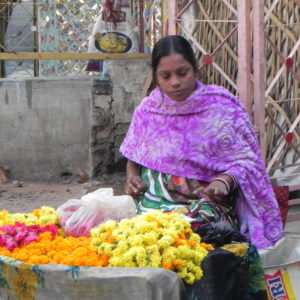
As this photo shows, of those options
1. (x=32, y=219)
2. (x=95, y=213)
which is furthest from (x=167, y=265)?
(x=32, y=219)

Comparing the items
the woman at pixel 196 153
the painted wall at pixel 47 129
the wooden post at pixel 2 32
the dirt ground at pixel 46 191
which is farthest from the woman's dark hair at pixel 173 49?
the wooden post at pixel 2 32

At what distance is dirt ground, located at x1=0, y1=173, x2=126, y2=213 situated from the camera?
6.71 m

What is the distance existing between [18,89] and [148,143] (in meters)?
3.90

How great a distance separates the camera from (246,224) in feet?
12.2

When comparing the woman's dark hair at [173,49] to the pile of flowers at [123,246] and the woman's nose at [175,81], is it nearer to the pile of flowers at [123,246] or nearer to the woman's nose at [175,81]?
the woman's nose at [175,81]

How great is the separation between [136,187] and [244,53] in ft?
3.90

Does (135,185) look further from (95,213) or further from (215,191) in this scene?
A: (95,213)

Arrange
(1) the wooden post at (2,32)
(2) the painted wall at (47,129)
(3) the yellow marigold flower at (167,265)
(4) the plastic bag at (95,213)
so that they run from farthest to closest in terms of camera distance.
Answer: (1) the wooden post at (2,32), (2) the painted wall at (47,129), (4) the plastic bag at (95,213), (3) the yellow marigold flower at (167,265)

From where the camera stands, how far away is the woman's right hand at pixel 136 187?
3811mm

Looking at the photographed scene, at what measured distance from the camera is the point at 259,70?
446 cm

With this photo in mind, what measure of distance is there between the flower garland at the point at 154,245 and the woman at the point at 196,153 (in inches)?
30.6

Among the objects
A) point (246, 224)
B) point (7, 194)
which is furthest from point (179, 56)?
point (7, 194)

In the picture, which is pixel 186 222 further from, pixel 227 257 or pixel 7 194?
pixel 7 194

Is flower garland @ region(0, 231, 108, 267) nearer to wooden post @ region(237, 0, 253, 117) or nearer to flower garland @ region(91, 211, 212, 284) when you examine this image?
flower garland @ region(91, 211, 212, 284)
